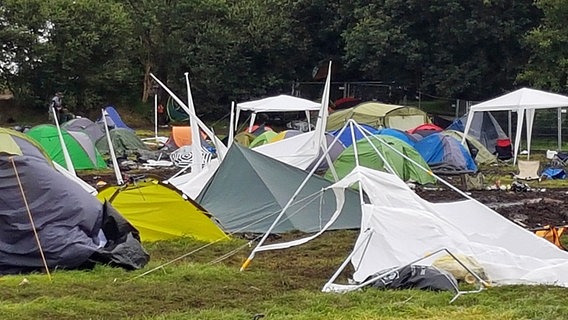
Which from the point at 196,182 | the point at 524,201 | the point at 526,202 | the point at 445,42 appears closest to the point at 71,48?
the point at 445,42

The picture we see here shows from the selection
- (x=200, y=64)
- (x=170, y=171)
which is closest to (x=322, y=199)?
(x=170, y=171)

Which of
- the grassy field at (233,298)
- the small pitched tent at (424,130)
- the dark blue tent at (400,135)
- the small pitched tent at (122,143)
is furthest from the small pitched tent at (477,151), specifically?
the grassy field at (233,298)

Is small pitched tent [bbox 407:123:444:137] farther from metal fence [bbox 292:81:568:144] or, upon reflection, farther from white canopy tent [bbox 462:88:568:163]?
metal fence [bbox 292:81:568:144]

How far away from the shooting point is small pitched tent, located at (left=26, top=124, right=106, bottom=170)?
21.0m

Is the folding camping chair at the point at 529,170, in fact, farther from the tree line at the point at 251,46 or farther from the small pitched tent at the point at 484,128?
the tree line at the point at 251,46

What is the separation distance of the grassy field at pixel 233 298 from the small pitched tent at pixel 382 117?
56.8ft

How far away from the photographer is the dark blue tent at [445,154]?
2056 centimetres

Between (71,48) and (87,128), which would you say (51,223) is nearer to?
(87,128)

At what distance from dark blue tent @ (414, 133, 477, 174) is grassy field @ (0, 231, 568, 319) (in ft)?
38.3

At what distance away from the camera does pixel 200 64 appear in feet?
123

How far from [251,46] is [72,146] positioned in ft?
57.2

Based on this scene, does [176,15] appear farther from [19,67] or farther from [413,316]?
[413,316]

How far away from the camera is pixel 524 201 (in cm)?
1547

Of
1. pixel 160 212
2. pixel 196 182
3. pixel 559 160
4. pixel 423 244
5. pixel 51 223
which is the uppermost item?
pixel 51 223
